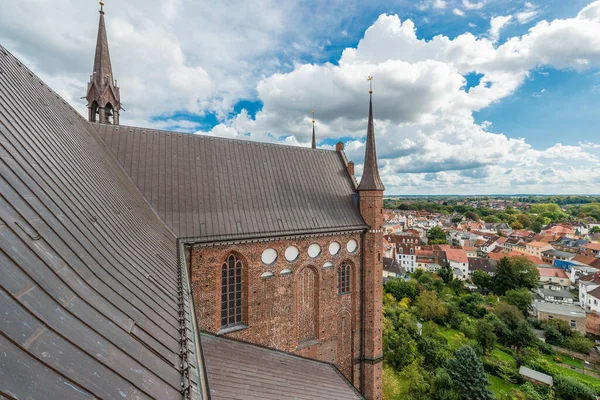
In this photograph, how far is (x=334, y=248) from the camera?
15.6 m

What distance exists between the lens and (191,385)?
2.48 metres

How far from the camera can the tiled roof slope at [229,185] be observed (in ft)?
39.5

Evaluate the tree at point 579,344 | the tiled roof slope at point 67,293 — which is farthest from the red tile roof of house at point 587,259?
the tiled roof slope at point 67,293

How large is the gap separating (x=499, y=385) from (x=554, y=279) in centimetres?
4446

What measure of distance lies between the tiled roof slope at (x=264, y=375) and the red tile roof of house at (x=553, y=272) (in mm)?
70559

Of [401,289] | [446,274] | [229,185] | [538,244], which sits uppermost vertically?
[229,185]

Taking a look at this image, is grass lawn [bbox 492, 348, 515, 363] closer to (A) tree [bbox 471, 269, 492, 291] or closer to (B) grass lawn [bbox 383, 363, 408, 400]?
(B) grass lawn [bbox 383, 363, 408, 400]

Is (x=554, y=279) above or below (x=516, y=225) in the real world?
below

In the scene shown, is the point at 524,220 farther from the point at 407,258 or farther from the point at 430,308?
the point at 430,308

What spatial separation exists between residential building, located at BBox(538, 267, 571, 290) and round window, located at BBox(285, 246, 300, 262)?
6661 cm

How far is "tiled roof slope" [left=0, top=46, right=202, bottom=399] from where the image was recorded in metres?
1.68

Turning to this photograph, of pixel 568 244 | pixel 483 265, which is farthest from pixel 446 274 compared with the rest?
pixel 568 244

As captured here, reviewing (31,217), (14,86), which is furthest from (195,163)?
(31,217)

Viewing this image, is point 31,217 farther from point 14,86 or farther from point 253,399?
point 253,399
